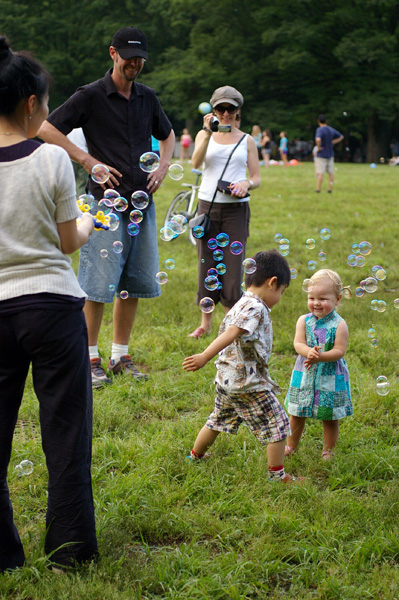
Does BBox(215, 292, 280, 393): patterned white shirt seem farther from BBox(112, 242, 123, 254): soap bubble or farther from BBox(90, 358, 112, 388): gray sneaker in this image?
BBox(90, 358, 112, 388): gray sneaker

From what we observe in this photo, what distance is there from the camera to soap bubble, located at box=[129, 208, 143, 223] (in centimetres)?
458

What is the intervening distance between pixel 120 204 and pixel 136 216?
20cm

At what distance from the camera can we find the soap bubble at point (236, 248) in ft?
17.2

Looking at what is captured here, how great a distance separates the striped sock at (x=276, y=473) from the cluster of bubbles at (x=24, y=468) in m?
1.19

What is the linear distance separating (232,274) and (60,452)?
315 cm

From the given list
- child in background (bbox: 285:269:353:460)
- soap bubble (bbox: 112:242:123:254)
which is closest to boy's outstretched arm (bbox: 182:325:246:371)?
child in background (bbox: 285:269:353:460)

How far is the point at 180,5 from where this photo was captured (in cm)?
4844

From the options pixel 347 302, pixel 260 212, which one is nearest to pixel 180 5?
pixel 260 212

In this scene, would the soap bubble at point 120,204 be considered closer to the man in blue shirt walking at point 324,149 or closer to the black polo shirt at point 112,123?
the black polo shirt at point 112,123

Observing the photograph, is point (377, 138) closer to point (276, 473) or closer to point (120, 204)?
point (120, 204)

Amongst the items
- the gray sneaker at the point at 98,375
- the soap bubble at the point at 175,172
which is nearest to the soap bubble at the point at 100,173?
the soap bubble at the point at 175,172

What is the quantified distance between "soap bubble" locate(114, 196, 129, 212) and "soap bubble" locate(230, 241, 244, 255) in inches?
42.7

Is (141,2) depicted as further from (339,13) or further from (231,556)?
(231,556)

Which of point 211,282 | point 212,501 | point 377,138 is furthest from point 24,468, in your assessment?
point 377,138
